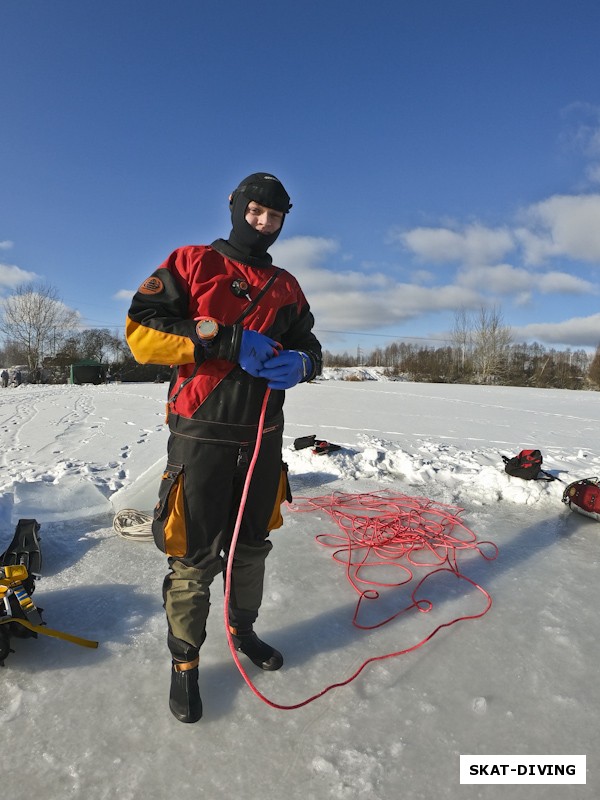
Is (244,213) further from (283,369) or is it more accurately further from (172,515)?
(172,515)

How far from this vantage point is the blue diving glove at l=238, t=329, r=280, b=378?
1.49 meters

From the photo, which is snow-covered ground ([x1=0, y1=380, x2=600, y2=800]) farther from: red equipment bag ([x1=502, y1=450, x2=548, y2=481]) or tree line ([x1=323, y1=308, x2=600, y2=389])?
tree line ([x1=323, y1=308, x2=600, y2=389])

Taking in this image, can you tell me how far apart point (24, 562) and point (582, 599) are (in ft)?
9.42

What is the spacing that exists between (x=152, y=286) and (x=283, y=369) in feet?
1.71

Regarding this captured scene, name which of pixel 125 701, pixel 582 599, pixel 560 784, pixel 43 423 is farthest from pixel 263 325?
pixel 43 423

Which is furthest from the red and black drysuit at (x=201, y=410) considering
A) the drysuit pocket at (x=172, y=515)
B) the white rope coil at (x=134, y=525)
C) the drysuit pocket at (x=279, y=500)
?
the white rope coil at (x=134, y=525)

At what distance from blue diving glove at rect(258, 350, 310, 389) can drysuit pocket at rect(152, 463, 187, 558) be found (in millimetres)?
429

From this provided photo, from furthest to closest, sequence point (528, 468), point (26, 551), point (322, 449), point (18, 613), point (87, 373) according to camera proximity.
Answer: point (87, 373), point (322, 449), point (528, 468), point (26, 551), point (18, 613)

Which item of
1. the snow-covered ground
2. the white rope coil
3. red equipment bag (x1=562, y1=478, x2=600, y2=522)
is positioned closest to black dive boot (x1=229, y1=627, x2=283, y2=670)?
the snow-covered ground

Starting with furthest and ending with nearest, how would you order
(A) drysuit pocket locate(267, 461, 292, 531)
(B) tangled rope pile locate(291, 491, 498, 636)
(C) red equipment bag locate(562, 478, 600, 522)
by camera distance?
(C) red equipment bag locate(562, 478, 600, 522) → (B) tangled rope pile locate(291, 491, 498, 636) → (A) drysuit pocket locate(267, 461, 292, 531)

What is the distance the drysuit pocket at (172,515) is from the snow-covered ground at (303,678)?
57 centimetres

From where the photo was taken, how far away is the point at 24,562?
89.5 inches

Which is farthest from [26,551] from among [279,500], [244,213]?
[244,213]

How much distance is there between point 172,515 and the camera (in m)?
1.53
